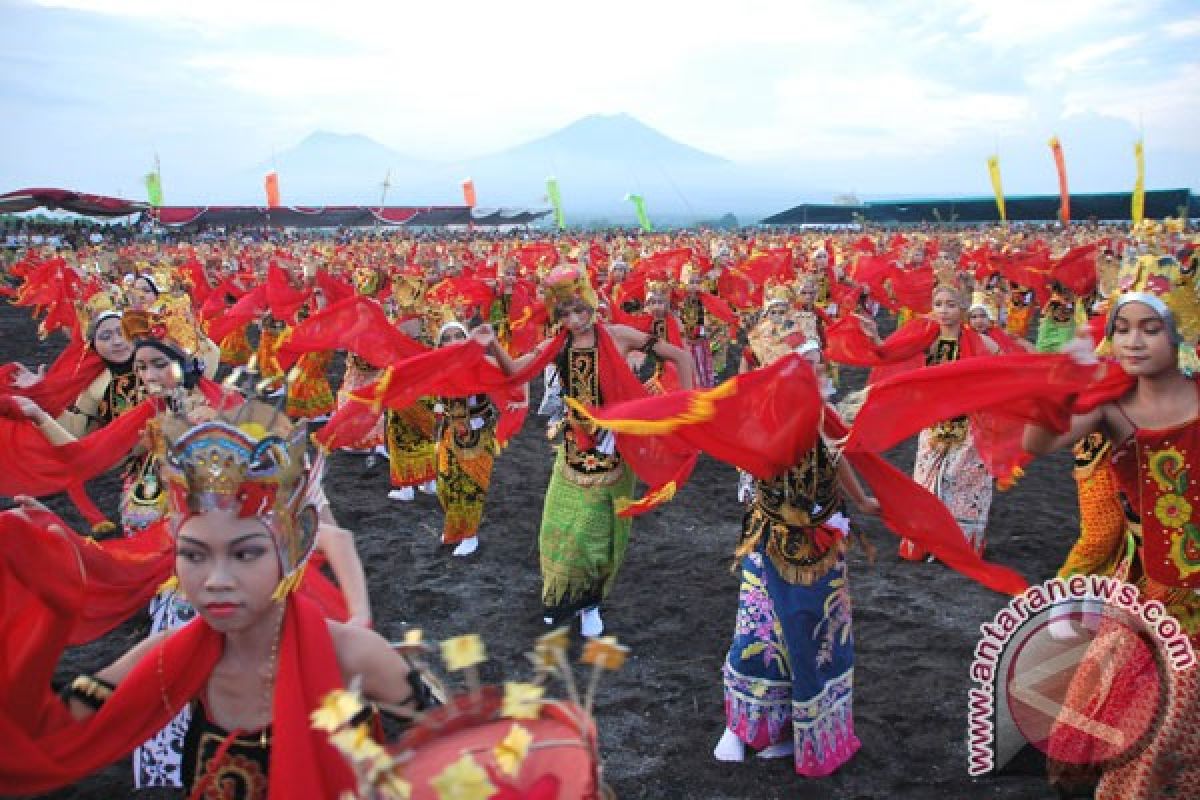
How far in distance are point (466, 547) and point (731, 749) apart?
134 inches

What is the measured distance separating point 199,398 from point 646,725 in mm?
2976

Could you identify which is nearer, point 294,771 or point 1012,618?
point 294,771

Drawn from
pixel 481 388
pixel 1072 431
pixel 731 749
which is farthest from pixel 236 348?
pixel 1072 431

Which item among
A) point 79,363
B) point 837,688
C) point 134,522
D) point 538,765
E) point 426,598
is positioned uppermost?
point 79,363

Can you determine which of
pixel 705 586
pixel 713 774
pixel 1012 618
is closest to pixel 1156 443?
pixel 1012 618

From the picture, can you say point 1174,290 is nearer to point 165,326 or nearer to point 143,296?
point 165,326

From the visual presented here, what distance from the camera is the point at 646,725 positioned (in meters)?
4.54

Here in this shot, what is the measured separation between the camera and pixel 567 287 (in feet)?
17.8

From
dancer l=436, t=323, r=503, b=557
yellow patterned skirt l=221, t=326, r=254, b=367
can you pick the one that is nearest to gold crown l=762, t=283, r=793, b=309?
dancer l=436, t=323, r=503, b=557

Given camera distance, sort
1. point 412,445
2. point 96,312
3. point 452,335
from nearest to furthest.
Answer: point 96,312, point 452,335, point 412,445

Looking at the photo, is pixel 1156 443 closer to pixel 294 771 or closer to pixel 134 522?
pixel 294 771

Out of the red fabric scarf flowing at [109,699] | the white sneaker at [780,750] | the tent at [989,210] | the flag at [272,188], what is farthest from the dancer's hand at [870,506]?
the flag at [272,188]
